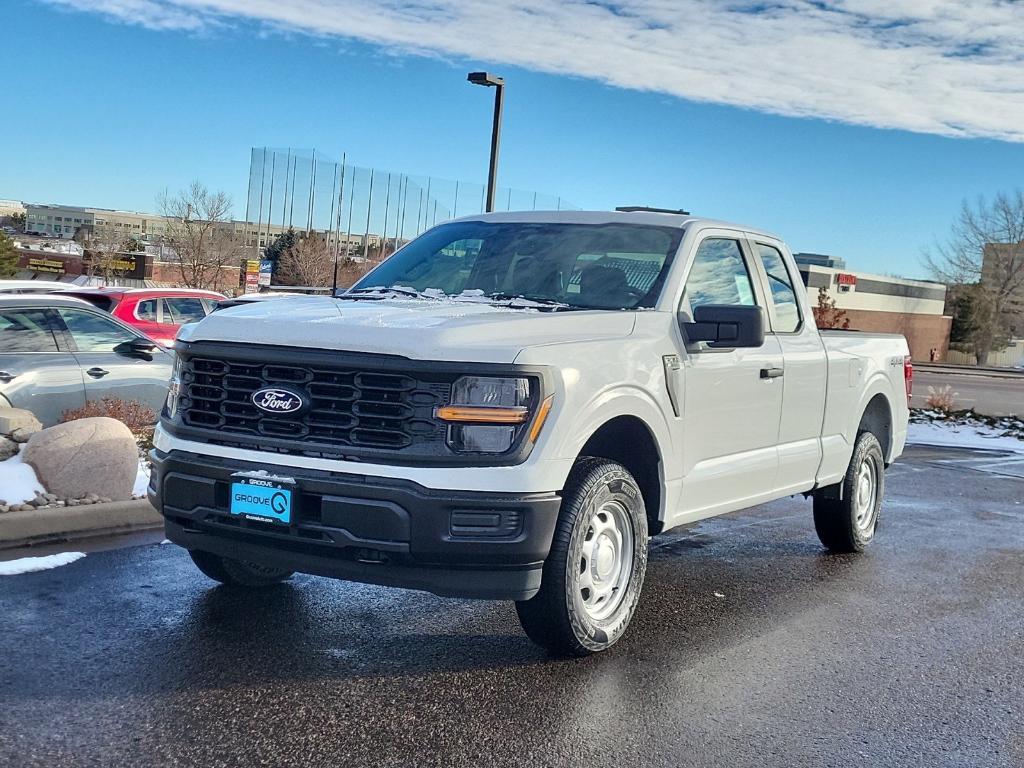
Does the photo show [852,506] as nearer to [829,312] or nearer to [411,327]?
[411,327]

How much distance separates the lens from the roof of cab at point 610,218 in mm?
5898

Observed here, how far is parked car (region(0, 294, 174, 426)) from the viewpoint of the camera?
871cm

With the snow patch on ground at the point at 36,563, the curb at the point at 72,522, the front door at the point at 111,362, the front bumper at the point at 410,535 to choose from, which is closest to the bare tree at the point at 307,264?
the front door at the point at 111,362

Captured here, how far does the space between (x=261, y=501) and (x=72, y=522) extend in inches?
114

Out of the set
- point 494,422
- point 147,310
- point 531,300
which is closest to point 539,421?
point 494,422

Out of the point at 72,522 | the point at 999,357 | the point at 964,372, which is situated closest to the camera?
the point at 72,522

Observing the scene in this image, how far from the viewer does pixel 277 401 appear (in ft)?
14.3

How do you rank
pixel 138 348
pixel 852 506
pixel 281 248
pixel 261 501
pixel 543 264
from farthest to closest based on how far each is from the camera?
1. pixel 281 248
2. pixel 138 348
3. pixel 852 506
4. pixel 543 264
5. pixel 261 501

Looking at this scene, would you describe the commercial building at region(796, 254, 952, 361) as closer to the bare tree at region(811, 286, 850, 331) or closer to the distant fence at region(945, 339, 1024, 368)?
the distant fence at region(945, 339, 1024, 368)

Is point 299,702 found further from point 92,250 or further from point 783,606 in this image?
point 92,250

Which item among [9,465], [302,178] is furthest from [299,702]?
[302,178]

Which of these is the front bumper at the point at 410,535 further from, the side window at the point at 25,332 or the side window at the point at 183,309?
the side window at the point at 183,309

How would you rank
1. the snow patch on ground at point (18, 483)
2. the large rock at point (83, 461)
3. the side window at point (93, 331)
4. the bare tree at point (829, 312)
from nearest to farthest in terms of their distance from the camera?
the snow patch on ground at point (18, 483), the large rock at point (83, 461), the side window at point (93, 331), the bare tree at point (829, 312)

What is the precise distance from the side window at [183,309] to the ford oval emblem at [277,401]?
38.2ft
